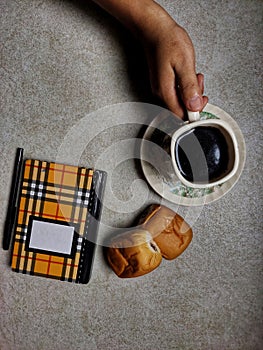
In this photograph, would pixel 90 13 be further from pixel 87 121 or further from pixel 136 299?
pixel 136 299

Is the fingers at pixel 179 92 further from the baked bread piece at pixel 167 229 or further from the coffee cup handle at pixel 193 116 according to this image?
the baked bread piece at pixel 167 229

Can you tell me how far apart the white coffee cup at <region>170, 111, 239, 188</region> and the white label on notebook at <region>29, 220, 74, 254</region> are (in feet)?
0.90

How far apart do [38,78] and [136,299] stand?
1.45ft

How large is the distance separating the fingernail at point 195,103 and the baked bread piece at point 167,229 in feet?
0.72

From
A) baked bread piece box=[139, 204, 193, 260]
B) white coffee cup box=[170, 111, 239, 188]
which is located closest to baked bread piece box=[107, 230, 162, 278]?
baked bread piece box=[139, 204, 193, 260]

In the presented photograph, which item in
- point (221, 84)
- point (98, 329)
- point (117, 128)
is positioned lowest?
point (98, 329)

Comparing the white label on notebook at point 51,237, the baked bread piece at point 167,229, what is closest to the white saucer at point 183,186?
the baked bread piece at point 167,229

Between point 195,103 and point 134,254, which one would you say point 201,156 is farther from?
point 134,254

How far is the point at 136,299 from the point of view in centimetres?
93

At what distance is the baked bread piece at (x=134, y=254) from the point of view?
84cm

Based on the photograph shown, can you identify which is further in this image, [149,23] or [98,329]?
[98,329]

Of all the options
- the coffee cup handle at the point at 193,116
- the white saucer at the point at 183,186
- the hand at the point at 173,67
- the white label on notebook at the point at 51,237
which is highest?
the hand at the point at 173,67

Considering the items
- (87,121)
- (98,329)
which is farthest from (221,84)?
(98,329)

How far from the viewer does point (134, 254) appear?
842 millimetres
